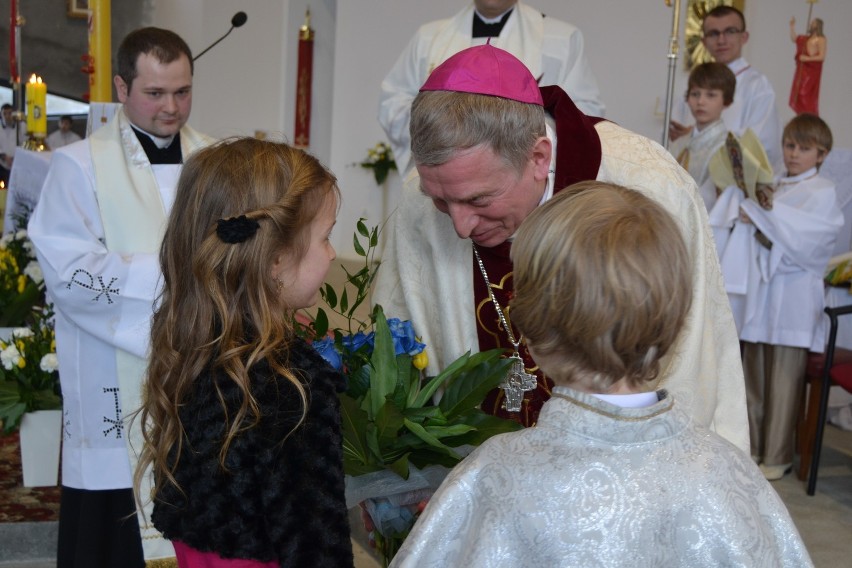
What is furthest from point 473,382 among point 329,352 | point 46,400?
point 46,400

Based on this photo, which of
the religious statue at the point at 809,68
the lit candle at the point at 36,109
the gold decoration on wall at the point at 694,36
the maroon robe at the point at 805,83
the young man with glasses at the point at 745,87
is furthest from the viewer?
the gold decoration on wall at the point at 694,36

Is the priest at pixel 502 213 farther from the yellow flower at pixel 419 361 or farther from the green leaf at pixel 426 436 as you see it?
the green leaf at pixel 426 436

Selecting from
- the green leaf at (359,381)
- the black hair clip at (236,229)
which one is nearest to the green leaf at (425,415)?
the green leaf at (359,381)

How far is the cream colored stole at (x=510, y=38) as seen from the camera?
5.23 meters

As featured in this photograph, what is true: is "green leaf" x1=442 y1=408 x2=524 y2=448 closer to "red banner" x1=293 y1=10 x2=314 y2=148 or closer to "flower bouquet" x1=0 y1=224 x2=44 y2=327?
"flower bouquet" x1=0 y1=224 x2=44 y2=327

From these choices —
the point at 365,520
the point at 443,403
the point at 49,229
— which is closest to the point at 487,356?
the point at 443,403

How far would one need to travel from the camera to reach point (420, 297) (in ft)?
8.82

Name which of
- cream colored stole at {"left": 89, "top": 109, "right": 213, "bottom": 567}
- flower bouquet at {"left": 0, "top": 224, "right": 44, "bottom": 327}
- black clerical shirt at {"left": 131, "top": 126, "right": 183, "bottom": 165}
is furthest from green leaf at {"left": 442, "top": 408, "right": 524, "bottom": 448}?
flower bouquet at {"left": 0, "top": 224, "right": 44, "bottom": 327}

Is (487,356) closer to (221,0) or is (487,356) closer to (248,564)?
(248,564)

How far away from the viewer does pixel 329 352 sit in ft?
6.82

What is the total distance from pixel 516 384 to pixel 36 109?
3.41 m

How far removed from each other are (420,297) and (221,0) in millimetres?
8011

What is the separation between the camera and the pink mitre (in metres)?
2.23

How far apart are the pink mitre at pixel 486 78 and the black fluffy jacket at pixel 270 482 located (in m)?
0.79
